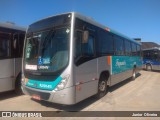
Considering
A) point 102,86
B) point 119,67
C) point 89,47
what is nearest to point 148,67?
point 119,67

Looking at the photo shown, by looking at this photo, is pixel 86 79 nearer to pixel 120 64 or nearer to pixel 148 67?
pixel 120 64

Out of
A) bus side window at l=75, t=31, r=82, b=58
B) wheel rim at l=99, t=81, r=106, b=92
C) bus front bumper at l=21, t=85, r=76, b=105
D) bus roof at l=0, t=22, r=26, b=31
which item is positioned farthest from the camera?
wheel rim at l=99, t=81, r=106, b=92

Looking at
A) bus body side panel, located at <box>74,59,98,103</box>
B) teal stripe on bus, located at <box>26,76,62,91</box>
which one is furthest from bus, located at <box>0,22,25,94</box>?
bus body side panel, located at <box>74,59,98,103</box>

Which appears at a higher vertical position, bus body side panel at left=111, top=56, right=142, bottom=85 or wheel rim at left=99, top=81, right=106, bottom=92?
bus body side panel at left=111, top=56, right=142, bottom=85

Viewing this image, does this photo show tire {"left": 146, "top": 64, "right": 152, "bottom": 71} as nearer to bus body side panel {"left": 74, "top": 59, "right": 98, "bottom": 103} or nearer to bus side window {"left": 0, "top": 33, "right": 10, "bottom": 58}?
bus body side panel {"left": 74, "top": 59, "right": 98, "bottom": 103}

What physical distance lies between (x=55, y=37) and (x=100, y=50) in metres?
2.29

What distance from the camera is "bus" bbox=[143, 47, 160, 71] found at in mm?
21828

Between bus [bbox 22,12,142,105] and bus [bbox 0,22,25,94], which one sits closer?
bus [bbox 22,12,142,105]

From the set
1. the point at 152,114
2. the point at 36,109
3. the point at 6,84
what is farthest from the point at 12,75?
the point at 152,114

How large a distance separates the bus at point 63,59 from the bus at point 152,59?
16.9 meters

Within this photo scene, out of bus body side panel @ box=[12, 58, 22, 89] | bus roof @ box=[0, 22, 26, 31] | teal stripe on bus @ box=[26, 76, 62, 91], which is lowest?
teal stripe on bus @ box=[26, 76, 62, 91]

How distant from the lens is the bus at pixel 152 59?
21.8 m

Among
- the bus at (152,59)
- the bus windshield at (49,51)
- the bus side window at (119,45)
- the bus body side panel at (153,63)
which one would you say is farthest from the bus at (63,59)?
the bus at (152,59)

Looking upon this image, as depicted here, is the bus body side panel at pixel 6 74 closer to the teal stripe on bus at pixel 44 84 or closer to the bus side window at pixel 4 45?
the bus side window at pixel 4 45
